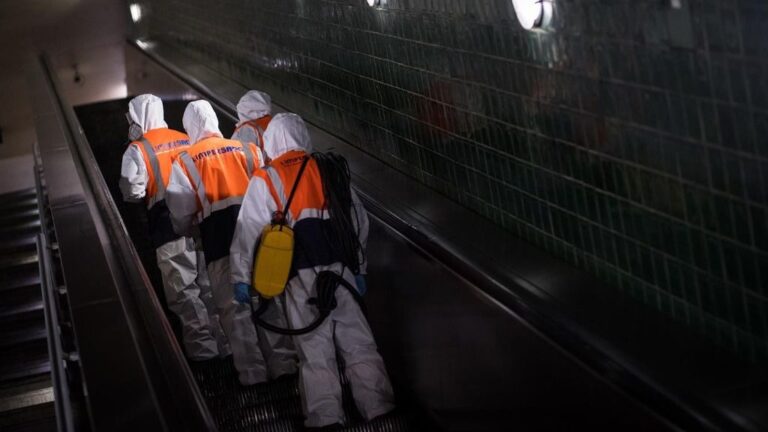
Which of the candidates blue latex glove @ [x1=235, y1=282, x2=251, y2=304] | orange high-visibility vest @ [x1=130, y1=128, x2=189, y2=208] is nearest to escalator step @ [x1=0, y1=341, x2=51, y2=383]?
orange high-visibility vest @ [x1=130, y1=128, x2=189, y2=208]

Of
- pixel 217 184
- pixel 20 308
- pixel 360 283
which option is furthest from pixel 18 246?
pixel 360 283

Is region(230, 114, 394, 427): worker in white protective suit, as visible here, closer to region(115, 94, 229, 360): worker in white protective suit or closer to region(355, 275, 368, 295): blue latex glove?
region(355, 275, 368, 295): blue latex glove

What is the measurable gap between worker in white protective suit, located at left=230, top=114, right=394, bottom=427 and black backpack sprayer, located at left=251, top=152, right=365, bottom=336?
0.12 ft

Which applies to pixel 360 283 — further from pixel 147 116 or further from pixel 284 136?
pixel 147 116

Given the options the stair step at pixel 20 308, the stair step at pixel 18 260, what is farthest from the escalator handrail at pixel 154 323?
the stair step at pixel 18 260

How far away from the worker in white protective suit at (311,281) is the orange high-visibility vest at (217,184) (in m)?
0.89

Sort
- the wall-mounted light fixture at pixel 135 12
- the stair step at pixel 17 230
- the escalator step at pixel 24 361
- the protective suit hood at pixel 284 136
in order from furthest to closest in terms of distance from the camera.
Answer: the wall-mounted light fixture at pixel 135 12
the stair step at pixel 17 230
the escalator step at pixel 24 361
the protective suit hood at pixel 284 136

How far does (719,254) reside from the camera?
3.32 metres

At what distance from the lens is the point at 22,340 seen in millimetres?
8531

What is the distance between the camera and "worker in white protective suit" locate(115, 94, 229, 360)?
7.35m

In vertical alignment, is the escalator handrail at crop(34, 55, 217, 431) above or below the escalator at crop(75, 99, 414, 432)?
above

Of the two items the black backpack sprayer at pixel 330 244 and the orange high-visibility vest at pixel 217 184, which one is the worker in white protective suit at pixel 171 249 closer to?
the orange high-visibility vest at pixel 217 184

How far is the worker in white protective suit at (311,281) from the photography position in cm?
548

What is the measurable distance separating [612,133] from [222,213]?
3.17 metres
